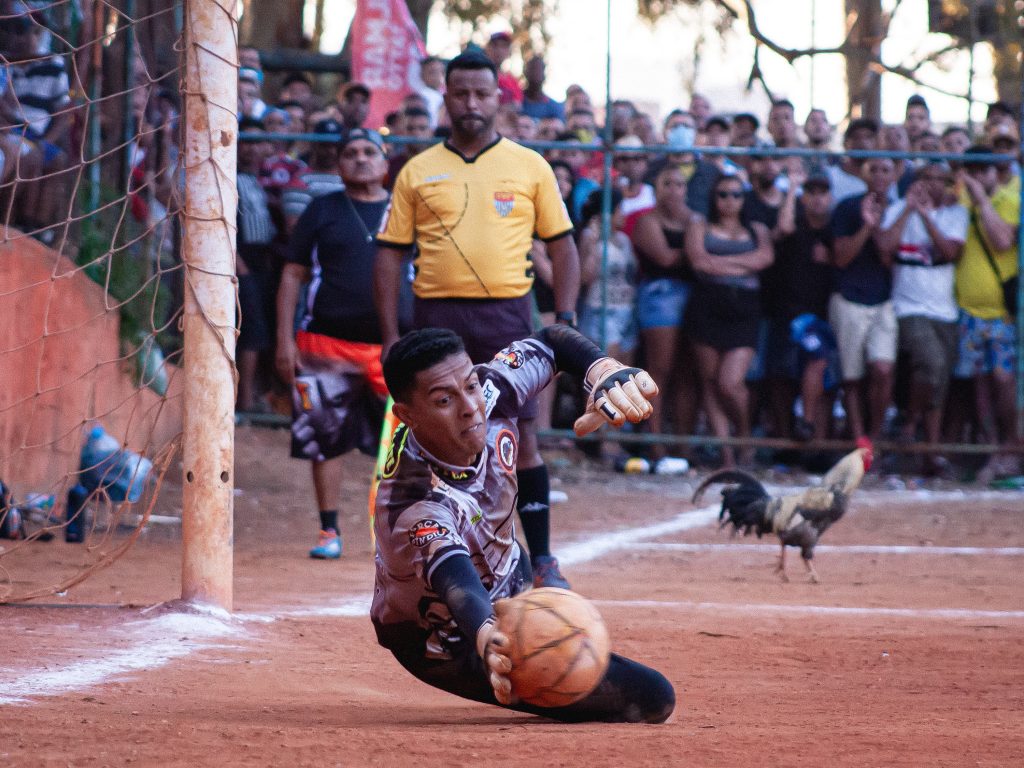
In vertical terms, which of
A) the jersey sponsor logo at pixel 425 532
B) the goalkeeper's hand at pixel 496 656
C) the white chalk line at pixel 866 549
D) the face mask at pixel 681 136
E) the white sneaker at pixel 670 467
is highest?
the face mask at pixel 681 136

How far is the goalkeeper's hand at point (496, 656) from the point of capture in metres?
3.54

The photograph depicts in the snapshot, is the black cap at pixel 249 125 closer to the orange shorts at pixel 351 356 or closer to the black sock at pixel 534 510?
the orange shorts at pixel 351 356

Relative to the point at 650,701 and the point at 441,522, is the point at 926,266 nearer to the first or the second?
the point at 650,701

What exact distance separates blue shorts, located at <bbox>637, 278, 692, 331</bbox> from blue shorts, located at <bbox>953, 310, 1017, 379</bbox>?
7.69 ft

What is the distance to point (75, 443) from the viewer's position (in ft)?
30.1

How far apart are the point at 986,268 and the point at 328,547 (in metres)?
6.43

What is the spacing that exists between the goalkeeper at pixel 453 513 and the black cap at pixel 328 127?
24.1ft

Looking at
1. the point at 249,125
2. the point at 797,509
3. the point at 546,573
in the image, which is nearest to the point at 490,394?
the point at 546,573

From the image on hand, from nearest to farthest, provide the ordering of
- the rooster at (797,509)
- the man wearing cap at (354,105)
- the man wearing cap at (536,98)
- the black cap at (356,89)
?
the rooster at (797,509) < the man wearing cap at (354,105) < the black cap at (356,89) < the man wearing cap at (536,98)

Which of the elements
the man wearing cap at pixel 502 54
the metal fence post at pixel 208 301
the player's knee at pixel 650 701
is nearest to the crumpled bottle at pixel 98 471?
the metal fence post at pixel 208 301

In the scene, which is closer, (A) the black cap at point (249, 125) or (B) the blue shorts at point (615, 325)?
(A) the black cap at point (249, 125)

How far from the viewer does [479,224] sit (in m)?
6.83

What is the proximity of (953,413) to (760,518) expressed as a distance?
492 centimetres

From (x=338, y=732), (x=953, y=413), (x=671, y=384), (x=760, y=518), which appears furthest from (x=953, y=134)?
(x=338, y=732)
